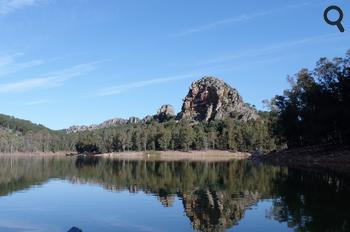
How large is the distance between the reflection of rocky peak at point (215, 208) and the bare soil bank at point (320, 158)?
25.6 metres

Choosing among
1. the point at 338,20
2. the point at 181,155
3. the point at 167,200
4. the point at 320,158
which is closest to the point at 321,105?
the point at 320,158

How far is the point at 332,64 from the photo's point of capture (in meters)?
81.8

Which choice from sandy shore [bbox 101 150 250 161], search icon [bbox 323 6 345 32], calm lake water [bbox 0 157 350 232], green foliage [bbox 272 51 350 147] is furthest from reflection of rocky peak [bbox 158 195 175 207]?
sandy shore [bbox 101 150 250 161]

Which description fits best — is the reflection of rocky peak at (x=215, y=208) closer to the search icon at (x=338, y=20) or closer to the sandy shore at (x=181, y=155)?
the search icon at (x=338, y=20)

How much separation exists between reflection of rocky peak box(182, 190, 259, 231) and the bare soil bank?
84.1 feet

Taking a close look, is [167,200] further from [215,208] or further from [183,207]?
[215,208]

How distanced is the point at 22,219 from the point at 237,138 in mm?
149165

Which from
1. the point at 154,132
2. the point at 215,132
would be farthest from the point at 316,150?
the point at 154,132

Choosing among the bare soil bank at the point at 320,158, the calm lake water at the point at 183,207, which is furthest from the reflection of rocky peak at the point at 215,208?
the bare soil bank at the point at 320,158

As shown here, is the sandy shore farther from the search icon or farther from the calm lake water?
the search icon

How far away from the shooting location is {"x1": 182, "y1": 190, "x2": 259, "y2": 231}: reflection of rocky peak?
2586 centimetres

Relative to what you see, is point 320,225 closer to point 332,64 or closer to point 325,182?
point 325,182

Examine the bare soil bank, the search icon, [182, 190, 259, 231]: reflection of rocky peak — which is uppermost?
the search icon

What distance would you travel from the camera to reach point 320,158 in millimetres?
78938
